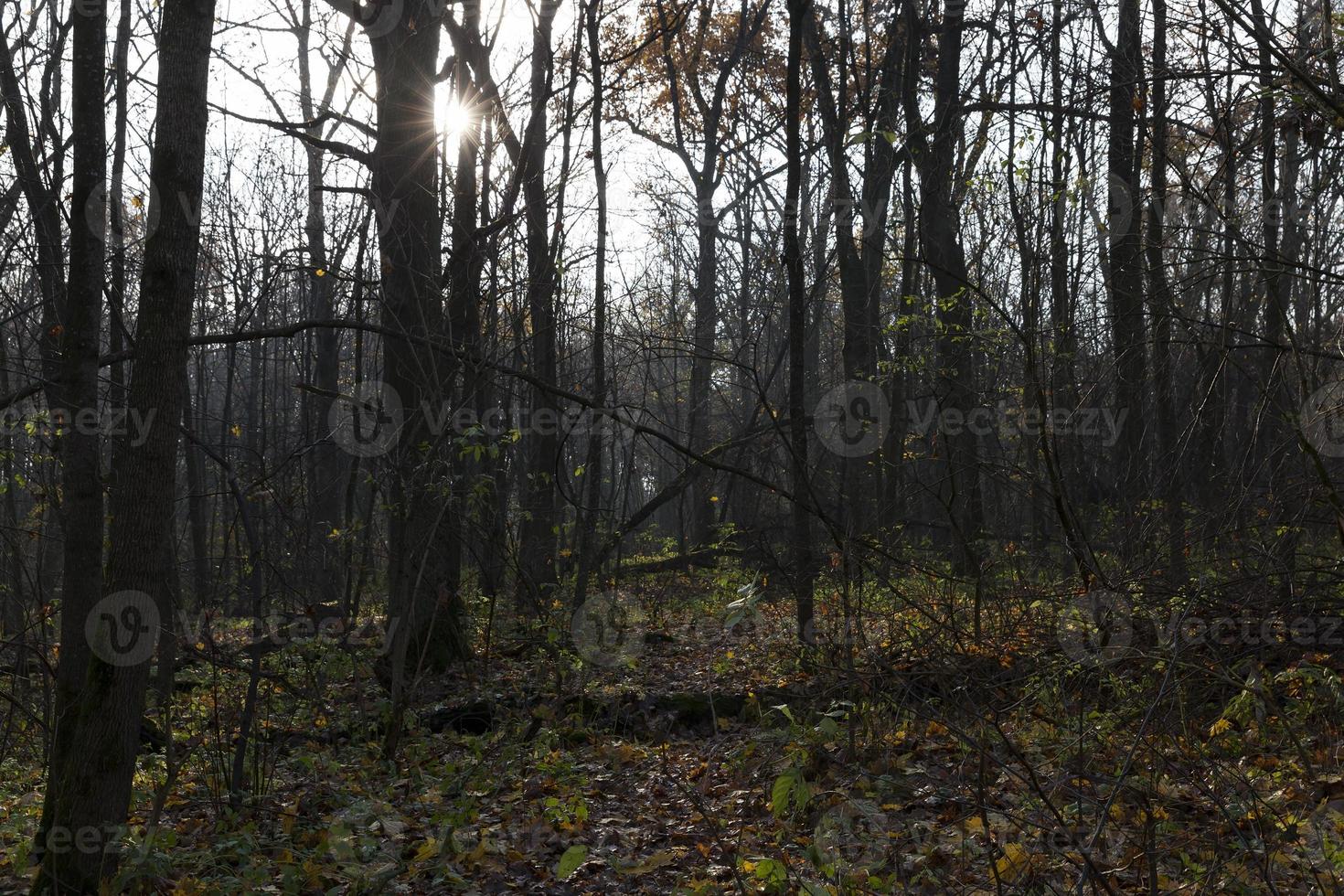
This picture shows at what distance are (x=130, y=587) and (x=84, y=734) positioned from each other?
1.98 ft

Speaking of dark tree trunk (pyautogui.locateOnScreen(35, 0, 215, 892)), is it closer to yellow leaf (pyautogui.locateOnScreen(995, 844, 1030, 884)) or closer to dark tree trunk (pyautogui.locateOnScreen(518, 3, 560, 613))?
dark tree trunk (pyautogui.locateOnScreen(518, 3, 560, 613))

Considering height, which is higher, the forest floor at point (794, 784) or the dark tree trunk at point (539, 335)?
the dark tree trunk at point (539, 335)

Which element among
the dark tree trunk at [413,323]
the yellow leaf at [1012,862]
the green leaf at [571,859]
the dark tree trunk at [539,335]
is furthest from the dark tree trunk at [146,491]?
the yellow leaf at [1012,862]

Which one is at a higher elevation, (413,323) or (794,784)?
(413,323)

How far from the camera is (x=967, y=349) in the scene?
29.0 ft

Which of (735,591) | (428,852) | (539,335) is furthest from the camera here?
(539,335)

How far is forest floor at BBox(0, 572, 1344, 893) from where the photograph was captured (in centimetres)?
380

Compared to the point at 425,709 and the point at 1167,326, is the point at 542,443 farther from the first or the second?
the point at 1167,326

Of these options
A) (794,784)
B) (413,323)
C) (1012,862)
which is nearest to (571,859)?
(794,784)

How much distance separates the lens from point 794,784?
4.38 meters

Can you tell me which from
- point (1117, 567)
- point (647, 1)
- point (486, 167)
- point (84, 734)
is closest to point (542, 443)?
point (486, 167)

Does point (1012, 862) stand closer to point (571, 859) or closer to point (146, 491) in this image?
point (571, 859)

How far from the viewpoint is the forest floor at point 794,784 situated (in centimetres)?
380

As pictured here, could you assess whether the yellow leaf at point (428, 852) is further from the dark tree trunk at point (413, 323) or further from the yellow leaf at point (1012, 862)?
the yellow leaf at point (1012, 862)
